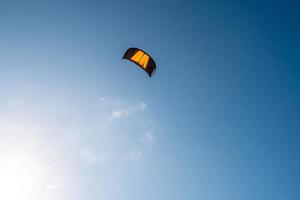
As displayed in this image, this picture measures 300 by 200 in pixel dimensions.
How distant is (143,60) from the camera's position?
20.0 m

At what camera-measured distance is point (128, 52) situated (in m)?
19.4

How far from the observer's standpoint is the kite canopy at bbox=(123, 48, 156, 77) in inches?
774

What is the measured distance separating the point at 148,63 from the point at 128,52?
115 cm

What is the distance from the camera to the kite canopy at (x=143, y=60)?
64.5ft

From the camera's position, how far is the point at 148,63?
19.9m
